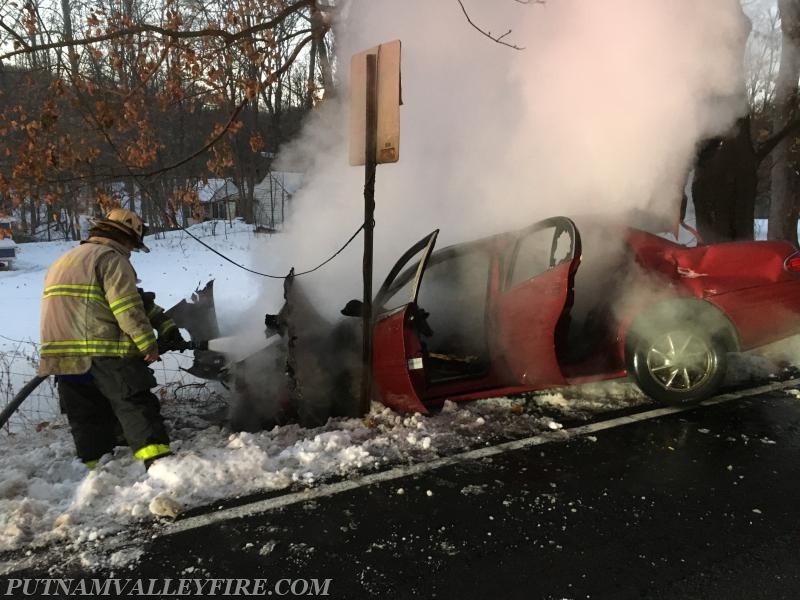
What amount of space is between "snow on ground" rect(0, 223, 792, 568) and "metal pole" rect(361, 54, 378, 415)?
314mm

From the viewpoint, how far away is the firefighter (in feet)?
11.5

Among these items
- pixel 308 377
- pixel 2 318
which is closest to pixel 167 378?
pixel 308 377

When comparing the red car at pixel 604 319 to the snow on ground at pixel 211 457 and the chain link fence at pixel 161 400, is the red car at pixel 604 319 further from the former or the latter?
the chain link fence at pixel 161 400

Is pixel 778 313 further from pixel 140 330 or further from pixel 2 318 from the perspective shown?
pixel 2 318

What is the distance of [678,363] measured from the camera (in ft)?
14.2

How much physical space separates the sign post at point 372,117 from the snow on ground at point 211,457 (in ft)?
2.37

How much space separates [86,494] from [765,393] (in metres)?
5.06

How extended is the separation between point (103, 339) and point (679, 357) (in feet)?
13.6

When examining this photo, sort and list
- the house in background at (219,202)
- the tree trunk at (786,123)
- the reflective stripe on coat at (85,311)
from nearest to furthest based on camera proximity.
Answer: the reflective stripe on coat at (85,311) < the tree trunk at (786,123) < the house in background at (219,202)

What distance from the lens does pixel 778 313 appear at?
14.8 feet

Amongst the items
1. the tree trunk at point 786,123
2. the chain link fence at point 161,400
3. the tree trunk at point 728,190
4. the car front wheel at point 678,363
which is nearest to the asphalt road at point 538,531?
the car front wheel at point 678,363

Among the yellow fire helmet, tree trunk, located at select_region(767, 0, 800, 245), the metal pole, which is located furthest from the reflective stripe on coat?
tree trunk, located at select_region(767, 0, 800, 245)

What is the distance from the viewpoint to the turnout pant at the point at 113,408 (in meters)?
3.52

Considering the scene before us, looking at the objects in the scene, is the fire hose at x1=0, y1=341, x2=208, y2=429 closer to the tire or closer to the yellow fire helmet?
the yellow fire helmet
